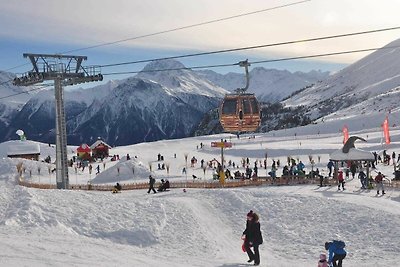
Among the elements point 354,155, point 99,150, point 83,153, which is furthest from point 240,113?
point 99,150

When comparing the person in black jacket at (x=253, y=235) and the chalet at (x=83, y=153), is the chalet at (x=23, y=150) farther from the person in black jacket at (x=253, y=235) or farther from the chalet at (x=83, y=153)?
the person in black jacket at (x=253, y=235)

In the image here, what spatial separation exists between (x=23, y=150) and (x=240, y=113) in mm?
45844

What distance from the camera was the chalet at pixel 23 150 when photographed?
2419 inches

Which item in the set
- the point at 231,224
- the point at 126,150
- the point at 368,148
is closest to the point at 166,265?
the point at 231,224

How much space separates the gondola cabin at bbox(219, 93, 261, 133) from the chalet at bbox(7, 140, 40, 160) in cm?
4416

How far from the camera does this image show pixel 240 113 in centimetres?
2323

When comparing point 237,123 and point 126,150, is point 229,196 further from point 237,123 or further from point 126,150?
point 126,150

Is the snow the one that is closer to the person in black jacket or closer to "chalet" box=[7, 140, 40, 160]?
the person in black jacket

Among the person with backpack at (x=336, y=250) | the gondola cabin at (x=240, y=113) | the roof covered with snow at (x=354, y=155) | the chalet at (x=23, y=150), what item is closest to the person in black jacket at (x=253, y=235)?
the person with backpack at (x=336, y=250)

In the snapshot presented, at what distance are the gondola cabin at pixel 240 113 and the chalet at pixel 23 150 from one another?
44160 mm

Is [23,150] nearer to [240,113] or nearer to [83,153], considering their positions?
[83,153]

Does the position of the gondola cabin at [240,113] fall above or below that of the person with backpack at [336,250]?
above

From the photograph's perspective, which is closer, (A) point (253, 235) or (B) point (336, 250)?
(B) point (336, 250)

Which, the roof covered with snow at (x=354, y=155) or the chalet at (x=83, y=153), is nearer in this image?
the roof covered with snow at (x=354, y=155)
